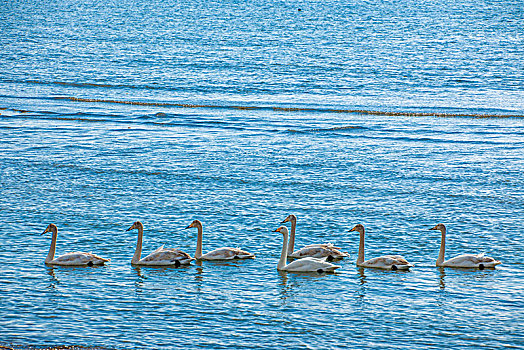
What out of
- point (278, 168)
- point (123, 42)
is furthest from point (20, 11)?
point (278, 168)

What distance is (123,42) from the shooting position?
77.6 m

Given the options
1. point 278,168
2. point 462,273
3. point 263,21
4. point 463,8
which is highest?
point 463,8

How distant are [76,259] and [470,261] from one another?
24.9ft

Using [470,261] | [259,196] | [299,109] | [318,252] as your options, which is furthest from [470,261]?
[299,109]

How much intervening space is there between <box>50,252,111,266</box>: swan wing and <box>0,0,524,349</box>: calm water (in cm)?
23

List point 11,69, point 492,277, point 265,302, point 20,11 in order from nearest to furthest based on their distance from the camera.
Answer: point 265,302 < point 492,277 < point 11,69 < point 20,11

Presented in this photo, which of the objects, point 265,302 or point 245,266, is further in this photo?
point 245,266

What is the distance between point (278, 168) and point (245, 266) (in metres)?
9.38

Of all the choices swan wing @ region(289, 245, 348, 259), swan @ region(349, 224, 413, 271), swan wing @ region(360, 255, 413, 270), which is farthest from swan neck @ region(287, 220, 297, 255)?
swan wing @ region(360, 255, 413, 270)

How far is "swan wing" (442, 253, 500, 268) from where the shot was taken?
1589 centimetres

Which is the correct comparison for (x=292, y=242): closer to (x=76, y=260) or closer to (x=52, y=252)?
(x=76, y=260)

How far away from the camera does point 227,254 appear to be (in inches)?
643

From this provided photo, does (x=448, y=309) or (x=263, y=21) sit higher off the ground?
(x=263, y=21)

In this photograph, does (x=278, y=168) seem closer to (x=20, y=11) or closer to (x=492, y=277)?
(x=492, y=277)
